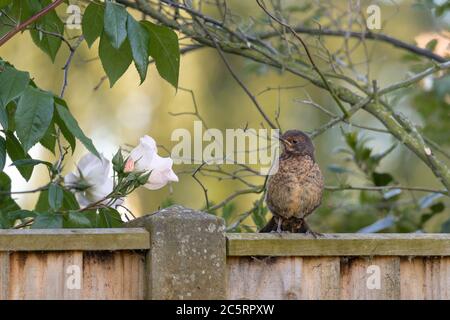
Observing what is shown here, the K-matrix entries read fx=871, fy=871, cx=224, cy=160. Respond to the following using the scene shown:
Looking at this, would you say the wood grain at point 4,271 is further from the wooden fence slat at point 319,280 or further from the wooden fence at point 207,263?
the wooden fence slat at point 319,280

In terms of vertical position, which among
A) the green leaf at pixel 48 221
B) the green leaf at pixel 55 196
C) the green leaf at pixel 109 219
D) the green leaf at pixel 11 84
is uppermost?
the green leaf at pixel 11 84

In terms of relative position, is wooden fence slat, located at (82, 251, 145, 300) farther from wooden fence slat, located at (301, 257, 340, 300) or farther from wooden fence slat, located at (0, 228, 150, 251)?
wooden fence slat, located at (301, 257, 340, 300)

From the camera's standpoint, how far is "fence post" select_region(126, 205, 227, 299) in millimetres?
2111

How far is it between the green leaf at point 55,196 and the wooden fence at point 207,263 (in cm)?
26

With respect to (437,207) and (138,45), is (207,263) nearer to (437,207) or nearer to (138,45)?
(138,45)

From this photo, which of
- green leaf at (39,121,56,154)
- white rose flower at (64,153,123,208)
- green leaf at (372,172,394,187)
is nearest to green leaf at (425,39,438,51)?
green leaf at (372,172,394,187)

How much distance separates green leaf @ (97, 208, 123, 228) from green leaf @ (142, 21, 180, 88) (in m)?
0.43

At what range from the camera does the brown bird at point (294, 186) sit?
9.87ft

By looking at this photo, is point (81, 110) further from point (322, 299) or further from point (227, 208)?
point (322, 299)

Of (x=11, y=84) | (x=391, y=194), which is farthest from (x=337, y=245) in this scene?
(x=391, y=194)

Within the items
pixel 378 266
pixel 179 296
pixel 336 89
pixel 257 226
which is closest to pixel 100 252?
pixel 179 296

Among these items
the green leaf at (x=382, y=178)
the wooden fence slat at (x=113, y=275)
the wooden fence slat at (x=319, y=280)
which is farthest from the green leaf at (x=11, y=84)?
the green leaf at (x=382, y=178)

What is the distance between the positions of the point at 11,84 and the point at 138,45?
0.39 meters

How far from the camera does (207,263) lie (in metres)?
2.14
